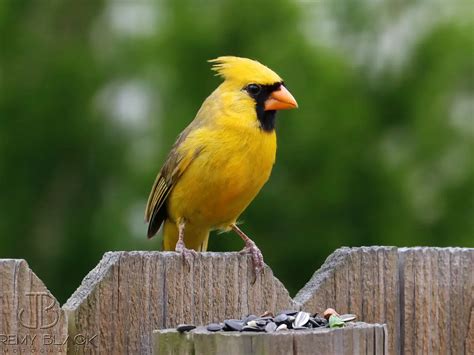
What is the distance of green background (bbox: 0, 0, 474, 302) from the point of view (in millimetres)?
4961

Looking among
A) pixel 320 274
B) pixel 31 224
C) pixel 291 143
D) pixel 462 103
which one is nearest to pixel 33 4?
pixel 31 224

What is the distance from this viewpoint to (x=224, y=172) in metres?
4.15

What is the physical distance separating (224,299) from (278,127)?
7.62ft

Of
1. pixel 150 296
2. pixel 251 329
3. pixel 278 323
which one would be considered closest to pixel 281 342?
pixel 251 329

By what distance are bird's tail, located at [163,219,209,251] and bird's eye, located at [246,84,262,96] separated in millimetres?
619

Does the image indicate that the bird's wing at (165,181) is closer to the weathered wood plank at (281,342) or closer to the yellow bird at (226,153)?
the yellow bird at (226,153)

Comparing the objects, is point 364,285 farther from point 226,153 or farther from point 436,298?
point 226,153

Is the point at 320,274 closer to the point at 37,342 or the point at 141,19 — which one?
the point at 37,342

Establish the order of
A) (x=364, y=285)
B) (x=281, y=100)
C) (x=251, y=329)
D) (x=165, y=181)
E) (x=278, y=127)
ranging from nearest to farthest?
(x=251, y=329)
(x=364, y=285)
(x=281, y=100)
(x=165, y=181)
(x=278, y=127)

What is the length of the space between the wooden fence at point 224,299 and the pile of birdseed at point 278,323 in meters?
0.12

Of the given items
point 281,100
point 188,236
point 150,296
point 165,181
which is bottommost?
point 150,296

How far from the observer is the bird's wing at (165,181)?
4250mm

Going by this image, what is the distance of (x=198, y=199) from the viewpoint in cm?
421

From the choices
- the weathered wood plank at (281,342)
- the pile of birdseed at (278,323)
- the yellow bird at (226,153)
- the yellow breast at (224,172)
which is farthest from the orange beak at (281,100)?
the weathered wood plank at (281,342)
